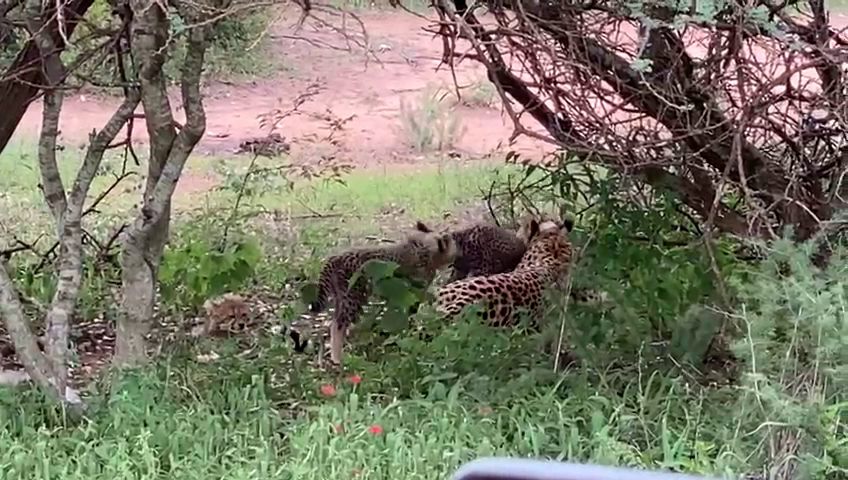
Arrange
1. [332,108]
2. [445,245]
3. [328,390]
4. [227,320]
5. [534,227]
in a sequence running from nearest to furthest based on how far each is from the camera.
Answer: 1. [328,390]
2. [227,320]
3. [445,245]
4. [534,227]
5. [332,108]

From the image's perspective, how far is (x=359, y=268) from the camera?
497cm

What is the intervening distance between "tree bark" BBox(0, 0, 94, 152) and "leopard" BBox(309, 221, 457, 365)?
4.42 ft

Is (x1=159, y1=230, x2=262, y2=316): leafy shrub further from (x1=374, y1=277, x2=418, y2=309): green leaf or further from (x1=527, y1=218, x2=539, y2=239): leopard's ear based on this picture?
(x1=527, y1=218, x2=539, y2=239): leopard's ear

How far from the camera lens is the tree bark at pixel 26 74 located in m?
4.04

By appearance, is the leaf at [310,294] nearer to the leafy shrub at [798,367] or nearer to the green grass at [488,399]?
the green grass at [488,399]

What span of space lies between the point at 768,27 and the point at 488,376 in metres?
1.47

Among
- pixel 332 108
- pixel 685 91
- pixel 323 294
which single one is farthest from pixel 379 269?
pixel 332 108

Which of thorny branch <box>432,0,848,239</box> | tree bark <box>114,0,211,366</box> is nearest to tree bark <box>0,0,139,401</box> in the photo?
tree bark <box>114,0,211,366</box>

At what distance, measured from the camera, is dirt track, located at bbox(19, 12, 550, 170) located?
1089cm

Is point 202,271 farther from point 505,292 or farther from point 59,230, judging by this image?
point 505,292

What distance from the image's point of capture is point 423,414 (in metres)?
3.76

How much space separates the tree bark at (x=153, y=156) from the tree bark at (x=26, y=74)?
0.31 metres

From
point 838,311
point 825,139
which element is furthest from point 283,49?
point 838,311

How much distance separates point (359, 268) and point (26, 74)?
1.47m
